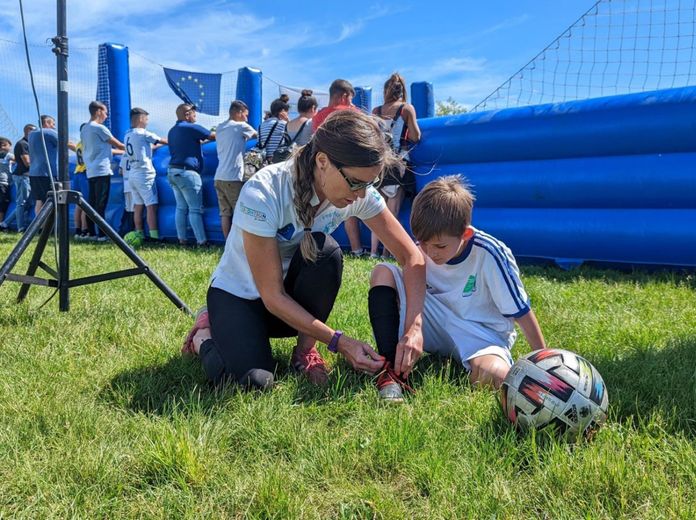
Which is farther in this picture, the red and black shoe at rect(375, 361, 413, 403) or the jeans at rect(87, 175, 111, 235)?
the jeans at rect(87, 175, 111, 235)

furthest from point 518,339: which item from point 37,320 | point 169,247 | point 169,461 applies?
point 169,247

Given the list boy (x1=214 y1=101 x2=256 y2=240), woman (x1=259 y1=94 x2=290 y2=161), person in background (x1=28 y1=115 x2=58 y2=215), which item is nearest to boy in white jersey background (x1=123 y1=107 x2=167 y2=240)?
person in background (x1=28 y1=115 x2=58 y2=215)

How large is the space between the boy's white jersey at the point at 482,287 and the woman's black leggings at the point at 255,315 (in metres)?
0.52

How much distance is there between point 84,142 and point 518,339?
298 inches

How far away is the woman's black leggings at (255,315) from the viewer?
2402mm

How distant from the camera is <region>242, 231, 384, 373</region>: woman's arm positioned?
2.30 meters

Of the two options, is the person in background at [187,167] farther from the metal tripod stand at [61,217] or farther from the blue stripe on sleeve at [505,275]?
the blue stripe on sleeve at [505,275]

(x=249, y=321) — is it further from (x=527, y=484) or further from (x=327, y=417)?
(x=527, y=484)

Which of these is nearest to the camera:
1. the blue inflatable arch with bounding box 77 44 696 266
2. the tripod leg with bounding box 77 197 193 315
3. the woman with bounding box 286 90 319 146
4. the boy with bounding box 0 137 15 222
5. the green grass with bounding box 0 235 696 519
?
the green grass with bounding box 0 235 696 519

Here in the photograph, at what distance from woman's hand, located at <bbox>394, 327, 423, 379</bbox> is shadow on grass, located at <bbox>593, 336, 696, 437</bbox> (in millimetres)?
747

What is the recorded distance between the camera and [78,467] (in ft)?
5.68

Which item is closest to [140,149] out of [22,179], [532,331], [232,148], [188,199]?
[188,199]

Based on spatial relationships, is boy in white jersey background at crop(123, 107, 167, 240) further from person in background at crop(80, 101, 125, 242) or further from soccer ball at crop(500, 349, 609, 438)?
soccer ball at crop(500, 349, 609, 438)

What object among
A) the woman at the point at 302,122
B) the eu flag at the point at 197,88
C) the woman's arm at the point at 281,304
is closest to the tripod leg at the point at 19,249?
the woman's arm at the point at 281,304
